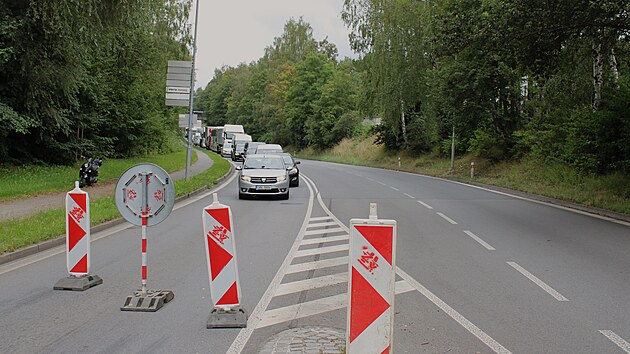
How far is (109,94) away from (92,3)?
17.3m

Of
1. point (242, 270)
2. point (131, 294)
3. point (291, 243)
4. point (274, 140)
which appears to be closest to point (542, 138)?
point (291, 243)

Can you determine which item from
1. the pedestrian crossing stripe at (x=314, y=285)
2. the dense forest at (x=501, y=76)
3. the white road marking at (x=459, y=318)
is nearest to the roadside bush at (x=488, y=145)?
the dense forest at (x=501, y=76)

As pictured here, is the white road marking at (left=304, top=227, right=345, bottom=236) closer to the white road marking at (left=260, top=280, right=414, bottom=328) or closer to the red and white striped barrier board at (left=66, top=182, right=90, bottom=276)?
the white road marking at (left=260, top=280, right=414, bottom=328)

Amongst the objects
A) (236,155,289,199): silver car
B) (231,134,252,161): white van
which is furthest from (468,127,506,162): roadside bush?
(231,134,252,161): white van

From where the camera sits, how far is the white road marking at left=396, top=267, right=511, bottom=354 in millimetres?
5046

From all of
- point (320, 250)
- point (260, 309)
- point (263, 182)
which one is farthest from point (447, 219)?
point (260, 309)

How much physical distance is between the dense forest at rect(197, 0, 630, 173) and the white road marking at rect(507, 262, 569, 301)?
770cm

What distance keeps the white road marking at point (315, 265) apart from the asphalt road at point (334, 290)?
1.2 inches

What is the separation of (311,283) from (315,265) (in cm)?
118

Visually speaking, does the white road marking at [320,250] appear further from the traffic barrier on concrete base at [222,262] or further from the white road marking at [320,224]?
the traffic barrier on concrete base at [222,262]

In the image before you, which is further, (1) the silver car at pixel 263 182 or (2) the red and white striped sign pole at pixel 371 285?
(1) the silver car at pixel 263 182

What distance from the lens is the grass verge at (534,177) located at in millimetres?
18359

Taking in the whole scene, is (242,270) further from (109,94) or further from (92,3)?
(109,94)

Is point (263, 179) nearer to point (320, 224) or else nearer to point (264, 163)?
point (264, 163)
